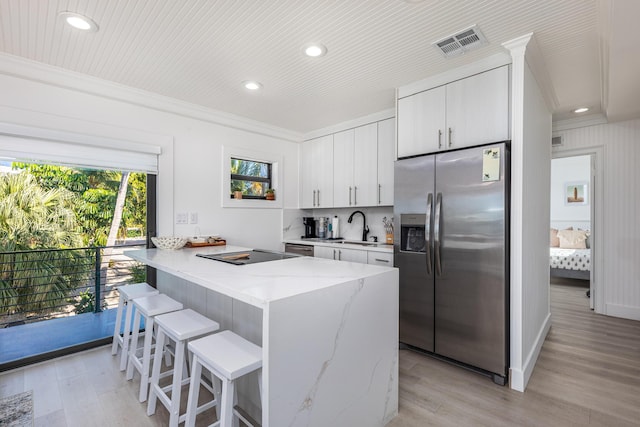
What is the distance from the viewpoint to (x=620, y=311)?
358 cm

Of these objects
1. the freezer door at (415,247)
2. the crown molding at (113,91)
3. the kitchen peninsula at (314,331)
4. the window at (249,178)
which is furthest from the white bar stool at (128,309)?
the freezer door at (415,247)

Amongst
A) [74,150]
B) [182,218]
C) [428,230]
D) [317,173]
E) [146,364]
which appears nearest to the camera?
[146,364]

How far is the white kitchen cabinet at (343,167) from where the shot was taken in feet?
12.6

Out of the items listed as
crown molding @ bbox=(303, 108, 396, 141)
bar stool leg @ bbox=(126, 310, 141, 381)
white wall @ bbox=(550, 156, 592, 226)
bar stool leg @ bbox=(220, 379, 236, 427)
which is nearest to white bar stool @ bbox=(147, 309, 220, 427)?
bar stool leg @ bbox=(220, 379, 236, 427)

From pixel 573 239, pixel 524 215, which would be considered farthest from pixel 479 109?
pixel 573 239

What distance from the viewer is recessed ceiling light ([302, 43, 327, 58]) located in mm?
2133

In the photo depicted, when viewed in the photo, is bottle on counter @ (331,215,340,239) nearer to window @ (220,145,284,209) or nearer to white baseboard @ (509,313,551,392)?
window @ (220,145,284,209)

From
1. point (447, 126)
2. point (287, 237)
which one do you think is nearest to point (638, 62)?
point (447, 126)

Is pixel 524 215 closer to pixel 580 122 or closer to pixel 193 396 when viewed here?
pixel 193 396

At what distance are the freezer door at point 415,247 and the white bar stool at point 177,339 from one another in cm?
167

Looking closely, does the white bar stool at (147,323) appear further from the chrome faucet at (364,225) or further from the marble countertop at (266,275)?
the chrome faucet at (364,225)

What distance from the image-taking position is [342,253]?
345 cm

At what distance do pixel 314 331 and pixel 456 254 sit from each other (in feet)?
4.98

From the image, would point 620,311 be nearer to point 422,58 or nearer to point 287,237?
point 422,58
